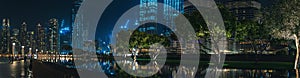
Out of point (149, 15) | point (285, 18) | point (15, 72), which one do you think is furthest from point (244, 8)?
point (149, 15)

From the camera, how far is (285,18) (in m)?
35.9

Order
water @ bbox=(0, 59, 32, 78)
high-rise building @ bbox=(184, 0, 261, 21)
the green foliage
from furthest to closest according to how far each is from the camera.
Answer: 1. the green foliage
2. high-rise building @ bbox=(184, 0, 261, 21)
3. water @ bbox=(0, 59, 32, 78)

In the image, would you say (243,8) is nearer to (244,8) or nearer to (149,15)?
(244,8)

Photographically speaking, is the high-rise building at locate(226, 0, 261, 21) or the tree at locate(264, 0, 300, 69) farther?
the high-rise building at locate(226, 0, 261, 21)

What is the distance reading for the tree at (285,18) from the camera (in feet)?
116

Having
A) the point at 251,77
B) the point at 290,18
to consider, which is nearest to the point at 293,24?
the point at 290,18

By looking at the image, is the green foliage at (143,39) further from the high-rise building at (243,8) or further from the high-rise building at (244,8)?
the high-rise building at (244,8)

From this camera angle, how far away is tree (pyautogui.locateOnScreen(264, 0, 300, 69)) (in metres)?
35.2

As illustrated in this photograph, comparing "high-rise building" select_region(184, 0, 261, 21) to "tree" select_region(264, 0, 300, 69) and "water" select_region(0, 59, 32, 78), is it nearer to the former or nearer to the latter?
"tree" select_region(264, 0, 300, 69)

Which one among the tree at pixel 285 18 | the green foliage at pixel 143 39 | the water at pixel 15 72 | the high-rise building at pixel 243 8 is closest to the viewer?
the water at pixel 15 72

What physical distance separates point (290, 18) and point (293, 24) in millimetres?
565

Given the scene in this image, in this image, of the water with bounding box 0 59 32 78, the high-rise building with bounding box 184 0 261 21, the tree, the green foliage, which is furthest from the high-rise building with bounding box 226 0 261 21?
the water with bounding box 0 59 32 78

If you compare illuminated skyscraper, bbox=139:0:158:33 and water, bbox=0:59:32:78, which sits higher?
illuminated skyscraper, bbox=139:0:158:33

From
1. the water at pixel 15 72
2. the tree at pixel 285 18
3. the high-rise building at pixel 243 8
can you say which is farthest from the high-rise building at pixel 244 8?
the water at pixel 15 72
